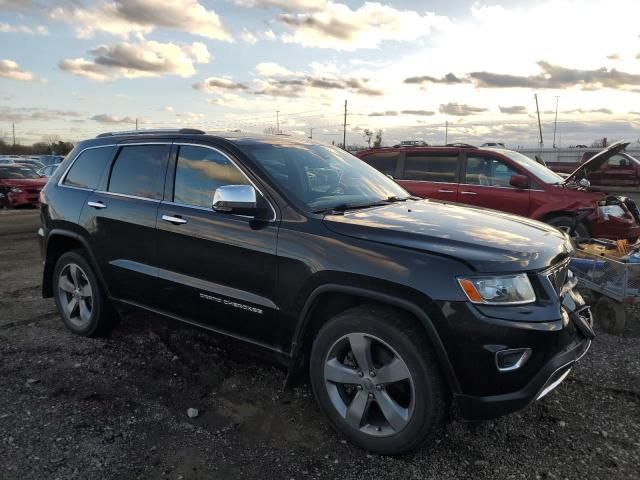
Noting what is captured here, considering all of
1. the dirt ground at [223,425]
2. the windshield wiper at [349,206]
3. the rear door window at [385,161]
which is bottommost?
the dirt ground at [223,425]

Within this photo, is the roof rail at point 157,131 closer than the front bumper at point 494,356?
No

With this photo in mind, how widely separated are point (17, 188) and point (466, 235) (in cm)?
1759

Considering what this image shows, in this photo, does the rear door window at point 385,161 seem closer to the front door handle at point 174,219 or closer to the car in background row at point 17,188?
the front door handle at point 174,219

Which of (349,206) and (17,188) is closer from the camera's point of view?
(349,206)

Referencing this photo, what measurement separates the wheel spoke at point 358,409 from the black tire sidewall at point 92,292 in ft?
8.49

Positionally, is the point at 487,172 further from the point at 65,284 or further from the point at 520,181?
the point at 65,284

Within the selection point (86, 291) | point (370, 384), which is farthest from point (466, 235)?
point (86, 291)

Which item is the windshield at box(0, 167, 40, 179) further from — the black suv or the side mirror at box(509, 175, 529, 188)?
the side mirror at box(509, 175, 529, 188)

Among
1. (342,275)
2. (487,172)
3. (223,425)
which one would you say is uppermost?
(487,172)

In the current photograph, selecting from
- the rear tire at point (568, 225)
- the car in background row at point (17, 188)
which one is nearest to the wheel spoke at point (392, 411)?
the rear tire at point (568, 225)

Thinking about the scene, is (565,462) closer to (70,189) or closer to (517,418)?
(517,418)

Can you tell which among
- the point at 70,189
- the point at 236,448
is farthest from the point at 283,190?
the point at 70,189

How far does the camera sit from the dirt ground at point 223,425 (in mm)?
2904

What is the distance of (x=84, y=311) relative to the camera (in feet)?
15.7
